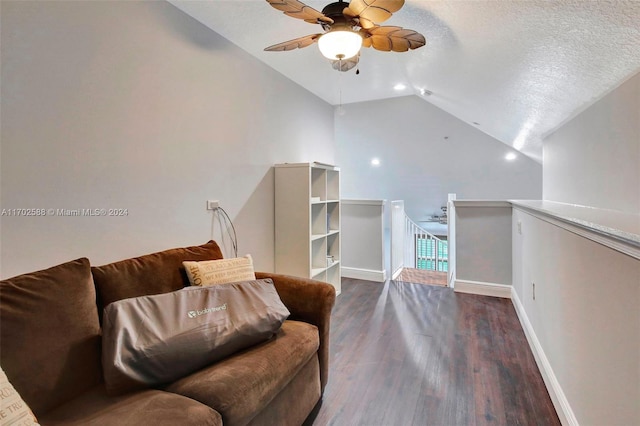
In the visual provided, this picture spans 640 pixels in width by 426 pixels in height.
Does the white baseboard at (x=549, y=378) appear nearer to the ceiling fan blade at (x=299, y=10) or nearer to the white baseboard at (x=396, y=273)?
the white baseboard at (x=396, y=273)

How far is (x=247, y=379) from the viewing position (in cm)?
126

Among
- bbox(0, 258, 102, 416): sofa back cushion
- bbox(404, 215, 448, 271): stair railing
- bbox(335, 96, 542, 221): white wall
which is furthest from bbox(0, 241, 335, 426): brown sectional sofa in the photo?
bbox(335, 96, 542, 221): white wall

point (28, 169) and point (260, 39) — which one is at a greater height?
point (260, 39)

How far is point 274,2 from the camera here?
60.9 inches

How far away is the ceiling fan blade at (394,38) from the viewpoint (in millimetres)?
1794

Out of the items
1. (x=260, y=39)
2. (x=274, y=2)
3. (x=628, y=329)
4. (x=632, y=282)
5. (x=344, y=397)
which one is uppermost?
(x=260, y=39)

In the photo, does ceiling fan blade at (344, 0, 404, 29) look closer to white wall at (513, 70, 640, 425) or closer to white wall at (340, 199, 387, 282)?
white wall at (513, 70, 640, 425)

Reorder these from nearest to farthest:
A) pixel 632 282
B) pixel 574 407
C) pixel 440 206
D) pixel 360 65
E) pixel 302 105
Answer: pixel 632 282 → pixel 574 407 → pixel 360 65 → pixel 302 105 → pixel 440 206

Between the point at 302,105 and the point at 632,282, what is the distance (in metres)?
3.55

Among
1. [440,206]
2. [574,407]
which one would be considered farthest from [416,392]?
[440,206]

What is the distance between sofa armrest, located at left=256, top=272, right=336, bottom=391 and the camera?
1816 millimetres

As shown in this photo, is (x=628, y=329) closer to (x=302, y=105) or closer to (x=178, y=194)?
(x=178, y=194)

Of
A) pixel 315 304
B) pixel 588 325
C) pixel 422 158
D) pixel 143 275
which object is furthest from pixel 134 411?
pixel 422 158

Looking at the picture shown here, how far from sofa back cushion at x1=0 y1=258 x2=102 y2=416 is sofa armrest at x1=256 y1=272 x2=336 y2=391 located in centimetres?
97
